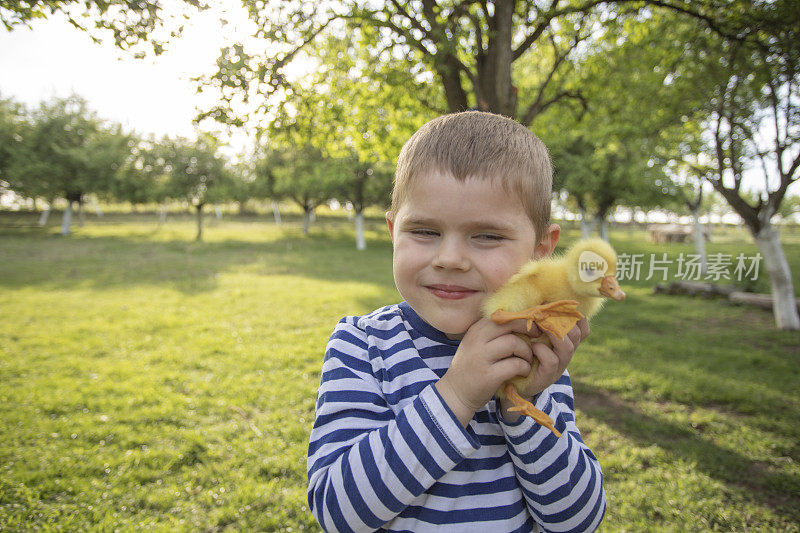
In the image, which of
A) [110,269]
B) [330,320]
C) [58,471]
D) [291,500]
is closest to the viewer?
[291,500]

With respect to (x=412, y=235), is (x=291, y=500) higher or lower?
lower

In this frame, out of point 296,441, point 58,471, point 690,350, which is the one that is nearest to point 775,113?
point 690,350

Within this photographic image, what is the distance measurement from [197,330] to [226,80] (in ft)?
22.0

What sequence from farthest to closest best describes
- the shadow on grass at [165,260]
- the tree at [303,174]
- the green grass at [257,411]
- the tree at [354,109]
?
the tree at [303,174] → the shadow on grass at [165,260] → the tree at [354,109] → the green grass at [257,411]

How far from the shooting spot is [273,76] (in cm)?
507

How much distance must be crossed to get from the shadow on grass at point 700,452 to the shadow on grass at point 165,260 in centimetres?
1120

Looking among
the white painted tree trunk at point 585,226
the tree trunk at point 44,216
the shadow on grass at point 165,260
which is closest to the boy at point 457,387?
the shadow on grass at point 165,260

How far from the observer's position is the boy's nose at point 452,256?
1.31 meters

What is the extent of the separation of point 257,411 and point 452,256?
532 centimetres

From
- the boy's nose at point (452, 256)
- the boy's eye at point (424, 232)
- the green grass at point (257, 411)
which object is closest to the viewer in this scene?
the boy's nose at point (452, 256)

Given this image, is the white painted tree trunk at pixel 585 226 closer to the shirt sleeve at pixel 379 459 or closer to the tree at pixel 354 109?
the tree at pixel 354 109

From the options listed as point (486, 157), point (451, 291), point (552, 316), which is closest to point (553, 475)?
point (552, 316)

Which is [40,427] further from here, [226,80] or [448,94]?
[448,94]

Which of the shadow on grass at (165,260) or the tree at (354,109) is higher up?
the tree at (354,109)
